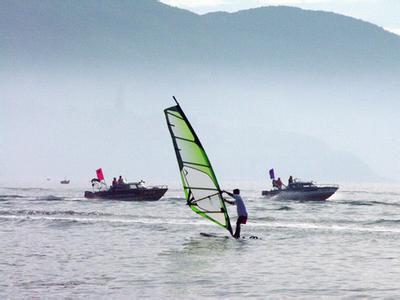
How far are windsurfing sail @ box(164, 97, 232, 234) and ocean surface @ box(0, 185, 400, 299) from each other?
1.64m

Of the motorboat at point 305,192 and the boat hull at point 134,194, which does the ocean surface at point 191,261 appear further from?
the motorboat at point 305,192

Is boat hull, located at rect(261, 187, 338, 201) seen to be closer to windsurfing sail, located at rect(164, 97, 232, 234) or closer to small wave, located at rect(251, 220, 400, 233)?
small wave, located at rect(251, 220, 400, 233)

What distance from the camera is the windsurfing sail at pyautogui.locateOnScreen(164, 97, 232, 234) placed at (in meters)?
31.5

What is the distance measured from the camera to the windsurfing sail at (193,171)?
1238 inches

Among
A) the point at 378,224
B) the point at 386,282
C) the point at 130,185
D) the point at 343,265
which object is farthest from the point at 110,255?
the point at 130,185

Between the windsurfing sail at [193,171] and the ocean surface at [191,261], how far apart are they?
164 centimetres

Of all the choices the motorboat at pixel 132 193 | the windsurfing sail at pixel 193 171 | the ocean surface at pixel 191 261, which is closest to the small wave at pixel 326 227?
the ocean surface at pixel 191 261

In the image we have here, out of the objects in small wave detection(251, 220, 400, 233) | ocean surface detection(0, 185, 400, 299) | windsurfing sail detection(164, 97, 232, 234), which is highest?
windsurfing sail detection(164, 97, 232, 234)

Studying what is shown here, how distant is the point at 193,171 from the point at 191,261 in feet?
20.5

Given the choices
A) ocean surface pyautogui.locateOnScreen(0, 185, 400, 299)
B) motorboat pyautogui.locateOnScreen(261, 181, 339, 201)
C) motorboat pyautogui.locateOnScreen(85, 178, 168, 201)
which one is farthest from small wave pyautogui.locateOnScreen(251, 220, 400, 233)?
motorboat pyautogui.locateOnScreen(261, 181, 339, 201)

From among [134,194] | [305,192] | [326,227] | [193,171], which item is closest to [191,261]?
[193,171]

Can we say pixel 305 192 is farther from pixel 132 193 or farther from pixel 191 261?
pixel 191 261

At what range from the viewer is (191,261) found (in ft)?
86.1

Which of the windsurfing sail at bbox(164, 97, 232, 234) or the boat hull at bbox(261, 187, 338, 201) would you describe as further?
the boat hull at bbox(261, 187, 338, 201)
